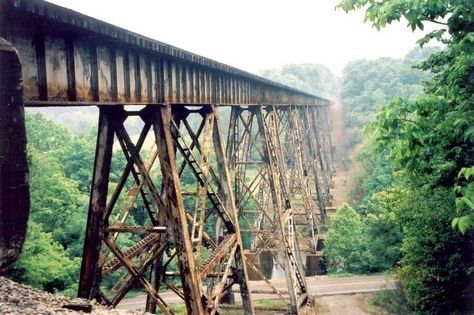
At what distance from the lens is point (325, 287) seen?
17562 mm

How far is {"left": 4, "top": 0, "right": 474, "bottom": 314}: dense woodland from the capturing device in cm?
395

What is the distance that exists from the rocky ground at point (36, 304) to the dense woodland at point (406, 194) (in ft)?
10.8

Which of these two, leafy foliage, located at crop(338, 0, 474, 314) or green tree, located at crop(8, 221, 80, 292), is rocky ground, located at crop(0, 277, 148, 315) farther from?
green tree, located at crop(8, 221, 80, 292)

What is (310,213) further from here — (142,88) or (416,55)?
(416,55)

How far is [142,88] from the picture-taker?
18.5 feet

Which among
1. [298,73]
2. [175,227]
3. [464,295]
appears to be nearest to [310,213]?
[464,295]

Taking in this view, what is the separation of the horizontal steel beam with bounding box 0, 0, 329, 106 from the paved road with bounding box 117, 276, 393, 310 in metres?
12.1

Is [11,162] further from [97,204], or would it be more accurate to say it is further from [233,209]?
[233,209]

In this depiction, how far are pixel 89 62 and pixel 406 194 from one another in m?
11.9

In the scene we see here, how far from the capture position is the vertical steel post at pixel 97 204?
17.9 ft

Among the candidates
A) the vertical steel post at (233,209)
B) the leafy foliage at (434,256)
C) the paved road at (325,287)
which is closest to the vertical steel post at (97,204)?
Result: the vertical steel post at (233,209)

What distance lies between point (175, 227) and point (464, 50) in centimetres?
394

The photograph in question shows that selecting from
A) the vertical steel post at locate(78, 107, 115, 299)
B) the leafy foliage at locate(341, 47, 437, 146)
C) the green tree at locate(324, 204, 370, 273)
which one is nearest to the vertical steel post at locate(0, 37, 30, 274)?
the vertical steel post at locate(78, 107, 115, 299)

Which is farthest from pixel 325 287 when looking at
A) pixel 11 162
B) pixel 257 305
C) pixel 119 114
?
pixel 11 162
